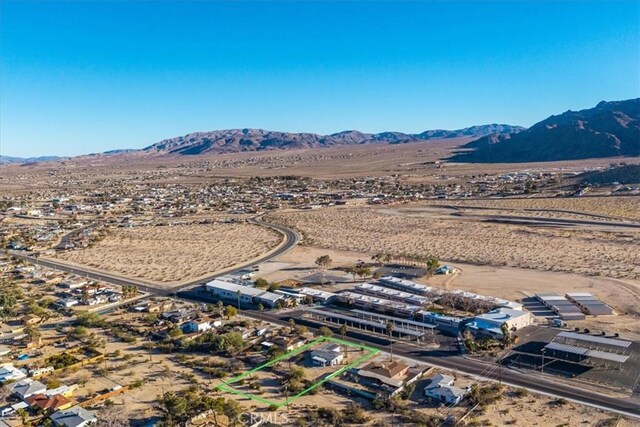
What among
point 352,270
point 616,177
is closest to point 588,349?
point 352,270

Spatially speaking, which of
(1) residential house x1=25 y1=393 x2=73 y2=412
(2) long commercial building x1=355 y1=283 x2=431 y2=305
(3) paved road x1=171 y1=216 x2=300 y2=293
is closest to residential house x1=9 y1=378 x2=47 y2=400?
(1) residential house x1=25 y1=393 x2=73 y2=412

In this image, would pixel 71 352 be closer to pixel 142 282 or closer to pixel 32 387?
pixel 32 387

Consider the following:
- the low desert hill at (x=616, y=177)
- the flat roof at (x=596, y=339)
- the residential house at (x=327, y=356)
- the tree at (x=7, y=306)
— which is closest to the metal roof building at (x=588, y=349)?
the flat roof at (x=596, y=339)

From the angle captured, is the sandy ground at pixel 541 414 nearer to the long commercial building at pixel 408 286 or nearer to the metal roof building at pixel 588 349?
the metal roof building at pixel 588 349

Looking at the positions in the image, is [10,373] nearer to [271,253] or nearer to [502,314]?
[502,314]

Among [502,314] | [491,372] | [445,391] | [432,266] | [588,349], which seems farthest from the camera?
[432,266]

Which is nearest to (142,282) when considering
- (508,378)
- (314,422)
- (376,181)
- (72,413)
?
(72,413)

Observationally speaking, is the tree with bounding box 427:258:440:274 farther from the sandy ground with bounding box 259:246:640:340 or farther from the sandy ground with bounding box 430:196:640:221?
the sandy ground with bounding box 430:196:640:221

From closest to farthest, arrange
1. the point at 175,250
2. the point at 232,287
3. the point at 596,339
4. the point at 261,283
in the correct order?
the point at 596,339 → the point at 232,287 → the point at 261,283 → the point at 175,250
